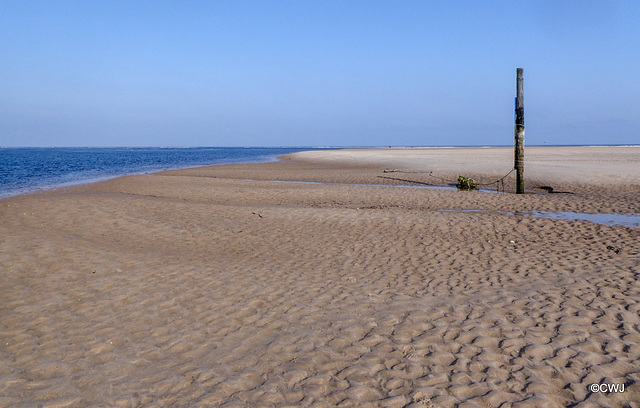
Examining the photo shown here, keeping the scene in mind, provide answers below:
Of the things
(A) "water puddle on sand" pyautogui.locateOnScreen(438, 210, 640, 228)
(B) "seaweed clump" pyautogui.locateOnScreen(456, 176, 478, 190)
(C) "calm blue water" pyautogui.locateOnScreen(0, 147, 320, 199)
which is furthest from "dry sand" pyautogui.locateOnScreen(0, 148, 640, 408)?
(C) "calm blue water" pyautogui.locateOnScreen(0, 147, 320, 199)

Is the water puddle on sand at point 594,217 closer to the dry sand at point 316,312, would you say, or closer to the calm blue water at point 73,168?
the dry sand at point 316,312

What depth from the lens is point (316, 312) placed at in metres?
5.75

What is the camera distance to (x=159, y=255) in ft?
28.2

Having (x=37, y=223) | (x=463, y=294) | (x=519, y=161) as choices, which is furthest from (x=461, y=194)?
(x=37, y=223)

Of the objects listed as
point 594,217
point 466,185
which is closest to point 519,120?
point 466,185

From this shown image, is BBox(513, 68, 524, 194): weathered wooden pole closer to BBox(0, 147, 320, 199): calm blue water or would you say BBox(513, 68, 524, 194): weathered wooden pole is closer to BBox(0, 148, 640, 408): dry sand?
BBox(0, 148, 640, 408): dry sand

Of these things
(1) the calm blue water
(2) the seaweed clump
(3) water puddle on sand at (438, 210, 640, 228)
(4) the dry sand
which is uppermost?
(1) the calm blue water

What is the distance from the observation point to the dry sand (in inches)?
157

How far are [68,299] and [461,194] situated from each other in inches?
580

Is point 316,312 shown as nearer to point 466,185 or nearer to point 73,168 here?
point 466,185

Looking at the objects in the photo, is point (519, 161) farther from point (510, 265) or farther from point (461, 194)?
point (510, 265)

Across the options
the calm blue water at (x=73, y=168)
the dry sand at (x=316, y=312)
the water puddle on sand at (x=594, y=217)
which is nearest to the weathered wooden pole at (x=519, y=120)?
the water puddle on sand at (x=594, y=217)

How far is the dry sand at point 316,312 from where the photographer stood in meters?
3.99

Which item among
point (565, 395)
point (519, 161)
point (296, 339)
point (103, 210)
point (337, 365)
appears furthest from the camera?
point (519, 161)
